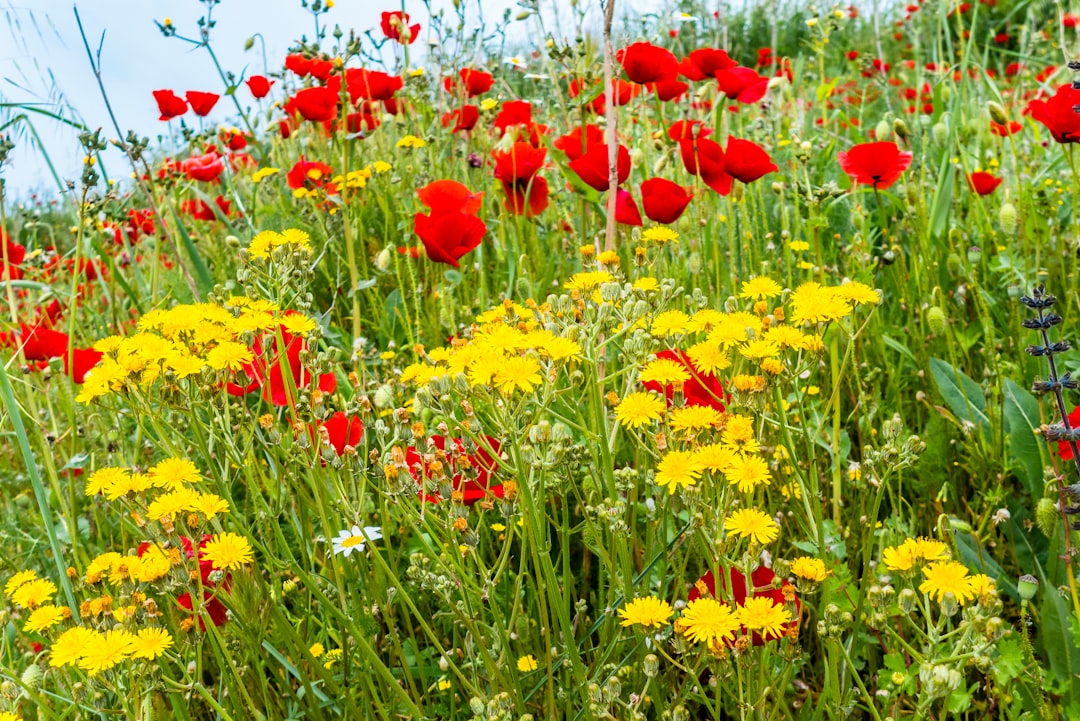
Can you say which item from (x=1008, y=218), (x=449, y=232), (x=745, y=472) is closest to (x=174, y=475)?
(x=745, y=472)

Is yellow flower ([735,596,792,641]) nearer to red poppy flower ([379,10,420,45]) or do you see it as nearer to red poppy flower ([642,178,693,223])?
red poppy flower ([642,178,693,223])

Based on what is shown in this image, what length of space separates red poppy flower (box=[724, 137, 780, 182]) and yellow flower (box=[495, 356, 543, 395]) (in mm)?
942

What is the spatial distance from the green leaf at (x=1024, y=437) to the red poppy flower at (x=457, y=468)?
0.79 m

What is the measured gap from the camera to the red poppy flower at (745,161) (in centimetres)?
175

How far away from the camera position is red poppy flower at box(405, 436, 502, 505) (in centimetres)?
108

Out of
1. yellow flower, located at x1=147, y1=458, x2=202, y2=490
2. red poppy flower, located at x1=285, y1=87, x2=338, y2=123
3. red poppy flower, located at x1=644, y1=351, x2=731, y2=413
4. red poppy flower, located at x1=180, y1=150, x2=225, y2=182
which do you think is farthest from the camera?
red poppy flower, located at x1=180, y1=150, x2=225, y2=182

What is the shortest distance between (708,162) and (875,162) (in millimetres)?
317

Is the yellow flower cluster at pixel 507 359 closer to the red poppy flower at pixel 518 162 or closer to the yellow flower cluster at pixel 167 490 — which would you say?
the yellow flower cluster at pixel 167 490

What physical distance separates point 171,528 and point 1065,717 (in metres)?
1.11

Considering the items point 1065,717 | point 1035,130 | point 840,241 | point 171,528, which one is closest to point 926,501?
point 1065,717

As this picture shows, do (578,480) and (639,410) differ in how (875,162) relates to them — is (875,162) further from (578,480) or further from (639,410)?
(639,410)

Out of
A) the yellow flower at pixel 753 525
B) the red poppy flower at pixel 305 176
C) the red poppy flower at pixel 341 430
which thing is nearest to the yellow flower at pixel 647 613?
the yellow flower at pixel 753 525

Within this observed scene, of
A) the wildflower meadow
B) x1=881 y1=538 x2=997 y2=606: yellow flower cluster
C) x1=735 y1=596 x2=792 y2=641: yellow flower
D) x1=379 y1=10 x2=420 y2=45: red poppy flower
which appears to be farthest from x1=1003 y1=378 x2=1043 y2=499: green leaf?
x1=379 y1=10 x2=420 y2=45: red poppy flower

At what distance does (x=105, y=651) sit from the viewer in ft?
2.97
